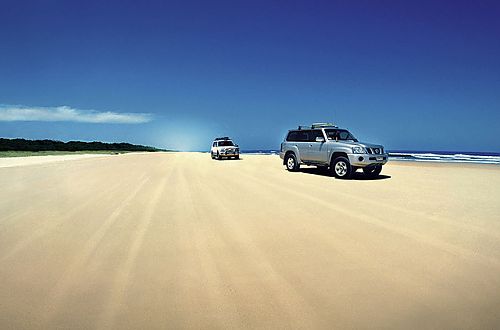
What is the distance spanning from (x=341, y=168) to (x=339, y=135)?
194 cm

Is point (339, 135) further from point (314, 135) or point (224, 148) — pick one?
point (224, 148)

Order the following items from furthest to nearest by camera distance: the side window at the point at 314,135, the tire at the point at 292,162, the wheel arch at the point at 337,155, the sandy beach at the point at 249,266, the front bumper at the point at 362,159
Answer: the tire at the point at 292,162 < the side window at the point at 314,135 < the wheel arch at the point at 337,155 < the front bumper at the point at 362,159 < the sandy beach at the point at 249,266

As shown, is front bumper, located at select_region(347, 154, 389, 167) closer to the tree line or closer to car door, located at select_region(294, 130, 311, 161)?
car door, located at select_region(294, 130, 311, 161)

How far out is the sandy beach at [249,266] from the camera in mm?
3066

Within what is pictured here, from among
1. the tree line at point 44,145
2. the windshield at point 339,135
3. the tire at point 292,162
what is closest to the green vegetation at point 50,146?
the tree line at point 44,145

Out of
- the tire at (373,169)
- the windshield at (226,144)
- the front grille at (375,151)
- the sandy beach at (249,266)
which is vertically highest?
the windshield at (226,144)

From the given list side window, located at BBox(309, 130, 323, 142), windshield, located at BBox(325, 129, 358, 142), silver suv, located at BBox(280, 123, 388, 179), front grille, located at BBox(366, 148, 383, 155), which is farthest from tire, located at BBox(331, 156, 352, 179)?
side window, located at BBox(309, 130, 323, 142)

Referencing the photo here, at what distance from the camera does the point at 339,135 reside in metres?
16.0

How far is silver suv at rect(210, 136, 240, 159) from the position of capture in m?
34.0

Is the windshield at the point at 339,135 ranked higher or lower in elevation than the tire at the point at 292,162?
higher

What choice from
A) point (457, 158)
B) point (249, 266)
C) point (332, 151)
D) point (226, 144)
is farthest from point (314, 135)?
point (457, 158)

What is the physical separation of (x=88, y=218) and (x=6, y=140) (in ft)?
304

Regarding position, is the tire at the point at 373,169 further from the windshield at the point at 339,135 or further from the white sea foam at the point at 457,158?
the white sea foam at the point at 457,158

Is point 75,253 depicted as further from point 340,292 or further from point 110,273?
point 340,292
